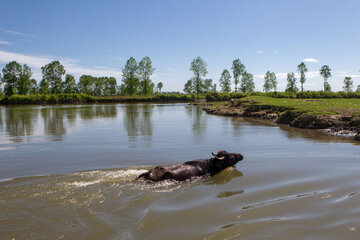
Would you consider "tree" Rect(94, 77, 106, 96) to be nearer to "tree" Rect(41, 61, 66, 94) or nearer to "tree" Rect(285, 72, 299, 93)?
"tree" Rect(41, 61, 66, 94)

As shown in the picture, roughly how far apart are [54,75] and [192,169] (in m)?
120

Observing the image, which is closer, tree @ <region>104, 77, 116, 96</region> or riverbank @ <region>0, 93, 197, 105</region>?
riverbank @ <region>0, 93, 197, 105</region>

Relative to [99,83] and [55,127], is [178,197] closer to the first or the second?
[55,127]

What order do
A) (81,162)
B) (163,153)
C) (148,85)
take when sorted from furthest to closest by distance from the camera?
(148,85) < (163,153) < (81,162)

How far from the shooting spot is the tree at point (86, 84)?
124 meters

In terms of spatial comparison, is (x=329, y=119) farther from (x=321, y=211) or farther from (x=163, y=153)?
(x=321, y=211)

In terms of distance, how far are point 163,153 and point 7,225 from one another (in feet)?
22.6

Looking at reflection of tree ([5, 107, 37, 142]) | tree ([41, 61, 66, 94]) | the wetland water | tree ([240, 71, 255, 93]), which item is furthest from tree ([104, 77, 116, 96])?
the wetland water

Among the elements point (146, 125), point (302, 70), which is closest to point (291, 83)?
point (302, 70)

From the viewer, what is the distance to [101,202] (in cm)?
604

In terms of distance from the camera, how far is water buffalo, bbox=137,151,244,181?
751 centimetres

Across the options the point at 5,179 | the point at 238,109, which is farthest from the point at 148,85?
the point at 5,179

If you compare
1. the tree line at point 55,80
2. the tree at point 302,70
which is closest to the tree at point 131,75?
the tree line at point 55,80

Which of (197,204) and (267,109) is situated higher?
(267,109)
